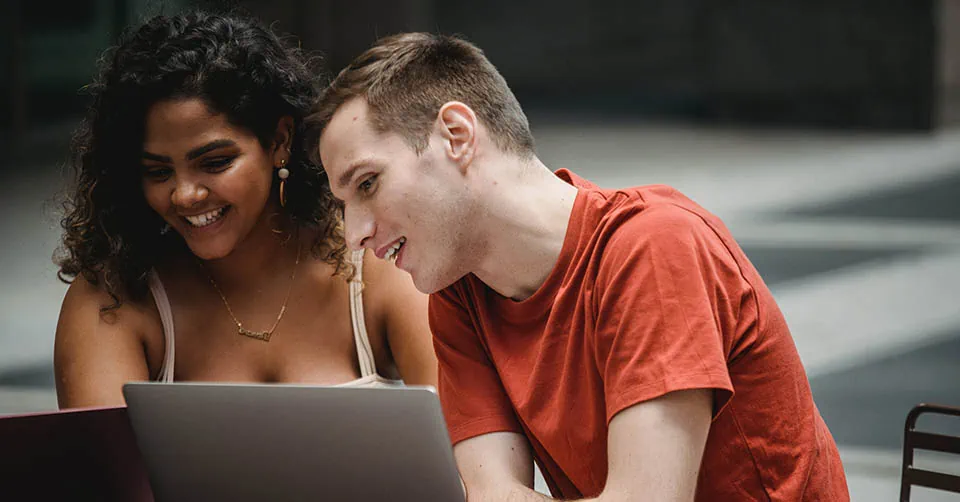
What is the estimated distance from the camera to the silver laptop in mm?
1182

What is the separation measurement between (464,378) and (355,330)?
1.61ft

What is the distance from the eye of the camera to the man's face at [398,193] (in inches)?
59.8

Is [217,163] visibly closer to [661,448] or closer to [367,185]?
[367,185]

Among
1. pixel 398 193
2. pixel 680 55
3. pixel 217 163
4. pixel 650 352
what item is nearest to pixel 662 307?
pixel 650 352

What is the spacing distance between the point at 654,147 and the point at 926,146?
2446 millimetres

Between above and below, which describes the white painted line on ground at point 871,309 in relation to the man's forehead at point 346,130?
below

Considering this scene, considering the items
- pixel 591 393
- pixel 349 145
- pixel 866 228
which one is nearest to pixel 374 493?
pixel 591 393

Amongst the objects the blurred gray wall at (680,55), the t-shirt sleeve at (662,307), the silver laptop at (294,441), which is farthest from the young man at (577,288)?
the blurred gray wall at (680,55)

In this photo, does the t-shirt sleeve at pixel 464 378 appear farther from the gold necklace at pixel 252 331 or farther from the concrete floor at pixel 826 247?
the concrete floor at pixel 826 247

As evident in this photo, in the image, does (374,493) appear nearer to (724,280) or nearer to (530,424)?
(530,424)

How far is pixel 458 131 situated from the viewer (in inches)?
60.6

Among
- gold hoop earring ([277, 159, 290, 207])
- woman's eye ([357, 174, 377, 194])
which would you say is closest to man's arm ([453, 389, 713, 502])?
woman's eye ([357, 174, 377, 194])

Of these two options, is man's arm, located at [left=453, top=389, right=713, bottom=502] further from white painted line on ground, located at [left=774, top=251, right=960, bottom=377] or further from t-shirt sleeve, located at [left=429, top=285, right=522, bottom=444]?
white painted line on ground, located at [left=774, top=251, right=960, bottom=377]

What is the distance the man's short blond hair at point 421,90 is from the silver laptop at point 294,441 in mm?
454
